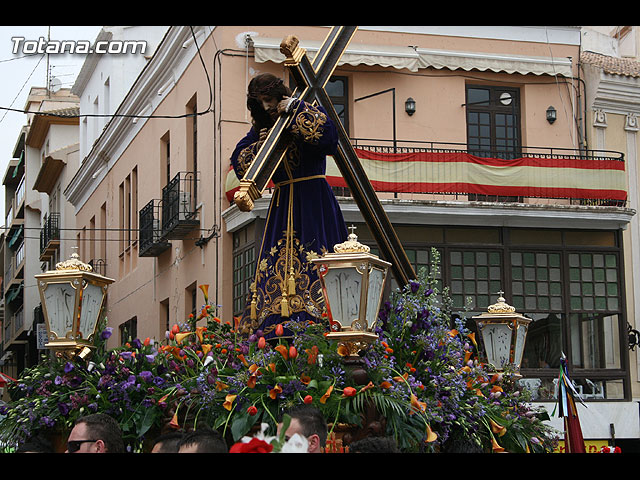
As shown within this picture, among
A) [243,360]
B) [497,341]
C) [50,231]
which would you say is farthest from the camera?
[50,231]

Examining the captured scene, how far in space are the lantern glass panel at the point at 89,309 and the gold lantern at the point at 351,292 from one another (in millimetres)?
2046

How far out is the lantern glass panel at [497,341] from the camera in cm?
917

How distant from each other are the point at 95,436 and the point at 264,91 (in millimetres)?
2523

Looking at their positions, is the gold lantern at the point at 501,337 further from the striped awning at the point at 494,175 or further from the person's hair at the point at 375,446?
the striped awning at the point at 494,175

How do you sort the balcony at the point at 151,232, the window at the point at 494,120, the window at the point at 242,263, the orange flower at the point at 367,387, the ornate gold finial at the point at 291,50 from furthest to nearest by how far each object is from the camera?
the balcony at the point at 151,232 < the window at the point at 494,120 < the window at the point at 242,263 < the ornate gold finial at the point at 291,50 < the orange flower at the point at 367,387

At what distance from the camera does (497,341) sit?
30.3ft

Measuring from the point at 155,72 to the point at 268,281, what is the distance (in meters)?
15.3

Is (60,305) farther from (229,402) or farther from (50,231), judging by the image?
(50,231)

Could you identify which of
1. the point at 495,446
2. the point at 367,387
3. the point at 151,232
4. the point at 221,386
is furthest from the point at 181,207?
the point at 367,387

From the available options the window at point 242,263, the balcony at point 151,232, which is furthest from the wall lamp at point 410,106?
the balcony at point 151,232

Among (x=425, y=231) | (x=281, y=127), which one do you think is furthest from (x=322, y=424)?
(x=425, y=231)

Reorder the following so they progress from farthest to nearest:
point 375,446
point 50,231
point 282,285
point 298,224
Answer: point 50,231
point 298,224
point 282,285
point 375,446

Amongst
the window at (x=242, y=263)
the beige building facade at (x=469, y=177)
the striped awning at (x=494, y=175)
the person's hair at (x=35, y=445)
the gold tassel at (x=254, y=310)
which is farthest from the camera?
the beige building facade at (x=469, y=177)

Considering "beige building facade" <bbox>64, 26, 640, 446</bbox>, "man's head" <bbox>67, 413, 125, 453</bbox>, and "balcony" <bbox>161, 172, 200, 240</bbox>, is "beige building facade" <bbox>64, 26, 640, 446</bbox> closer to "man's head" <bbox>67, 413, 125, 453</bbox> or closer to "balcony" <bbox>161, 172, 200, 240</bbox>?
"balcony" <bbox>161, 172, 200, 240</bbox>
